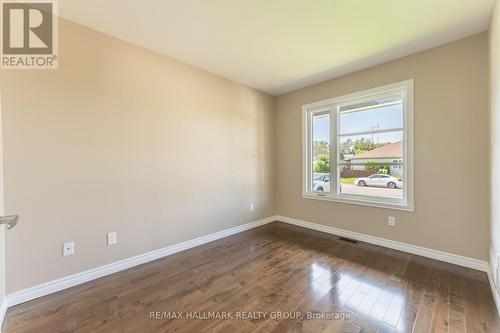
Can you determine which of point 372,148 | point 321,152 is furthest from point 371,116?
point 321,152

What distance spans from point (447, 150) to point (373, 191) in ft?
3.31

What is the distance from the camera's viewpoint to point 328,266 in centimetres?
252

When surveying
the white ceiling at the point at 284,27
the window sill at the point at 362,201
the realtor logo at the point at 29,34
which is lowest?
the window sill at the point at 362,201

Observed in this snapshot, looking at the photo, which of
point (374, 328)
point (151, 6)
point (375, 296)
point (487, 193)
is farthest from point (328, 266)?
point (151, 6)

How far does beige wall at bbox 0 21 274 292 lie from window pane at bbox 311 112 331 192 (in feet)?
5.08

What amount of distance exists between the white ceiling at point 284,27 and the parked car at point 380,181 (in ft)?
5.33

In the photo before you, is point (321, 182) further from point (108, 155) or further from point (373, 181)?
point (108, 155)

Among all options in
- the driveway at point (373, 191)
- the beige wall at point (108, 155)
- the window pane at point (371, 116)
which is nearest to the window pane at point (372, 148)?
the window pane at point (371, 116)

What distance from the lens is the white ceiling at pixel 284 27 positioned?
1951 millimetres

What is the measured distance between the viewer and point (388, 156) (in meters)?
3.08

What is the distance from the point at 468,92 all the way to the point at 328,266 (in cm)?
252

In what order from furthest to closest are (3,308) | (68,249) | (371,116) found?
(371,116), (68,249), (3,308)

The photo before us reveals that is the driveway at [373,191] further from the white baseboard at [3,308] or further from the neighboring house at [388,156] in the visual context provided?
the white baseboard at [3,308]

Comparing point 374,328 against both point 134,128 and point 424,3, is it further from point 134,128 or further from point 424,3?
point 134,128
